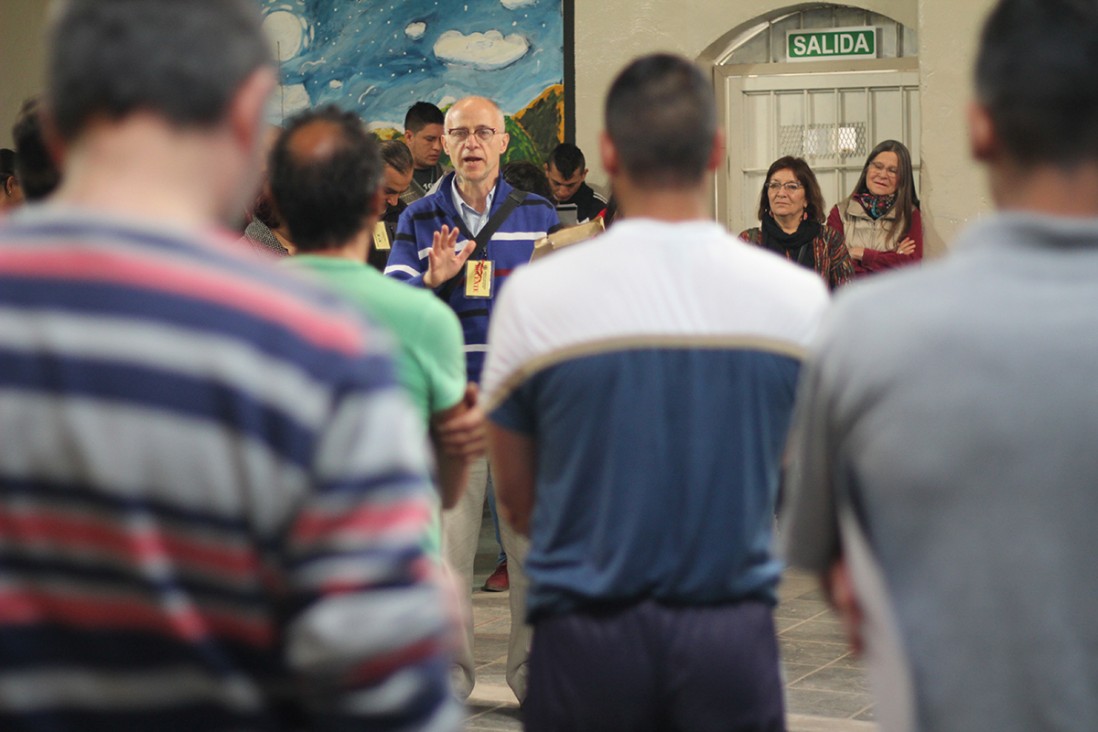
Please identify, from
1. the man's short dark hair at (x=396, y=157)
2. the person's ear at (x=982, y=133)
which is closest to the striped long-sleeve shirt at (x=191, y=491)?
the person's ear at (x=982, y=133)

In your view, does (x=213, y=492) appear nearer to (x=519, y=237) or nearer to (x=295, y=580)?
(x=295, y=580)

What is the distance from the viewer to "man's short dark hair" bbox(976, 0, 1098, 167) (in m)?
1.83

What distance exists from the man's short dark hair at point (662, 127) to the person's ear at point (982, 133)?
803 millimetres

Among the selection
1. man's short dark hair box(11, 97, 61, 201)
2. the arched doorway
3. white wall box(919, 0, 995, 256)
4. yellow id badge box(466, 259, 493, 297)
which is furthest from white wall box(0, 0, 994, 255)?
man's short dark hair box(11, 97, 61, 201)

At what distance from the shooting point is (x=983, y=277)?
1825 millimetres

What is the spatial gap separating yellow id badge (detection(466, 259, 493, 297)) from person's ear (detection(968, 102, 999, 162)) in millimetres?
3578

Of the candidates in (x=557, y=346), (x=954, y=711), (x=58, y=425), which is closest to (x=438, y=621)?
(x=58, y=425)

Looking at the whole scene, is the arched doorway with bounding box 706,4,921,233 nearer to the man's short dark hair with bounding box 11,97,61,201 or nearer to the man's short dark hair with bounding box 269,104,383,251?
the man's short dark hair with bounding box 11,97,61,201

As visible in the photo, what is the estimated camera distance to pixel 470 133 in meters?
5.69

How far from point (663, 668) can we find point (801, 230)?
5216 mm

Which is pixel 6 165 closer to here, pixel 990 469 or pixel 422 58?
pixel 422 58

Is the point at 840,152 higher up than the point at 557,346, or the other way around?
the point at 840,152

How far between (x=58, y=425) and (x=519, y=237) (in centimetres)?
420

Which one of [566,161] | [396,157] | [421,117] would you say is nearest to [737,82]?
[566,161]
